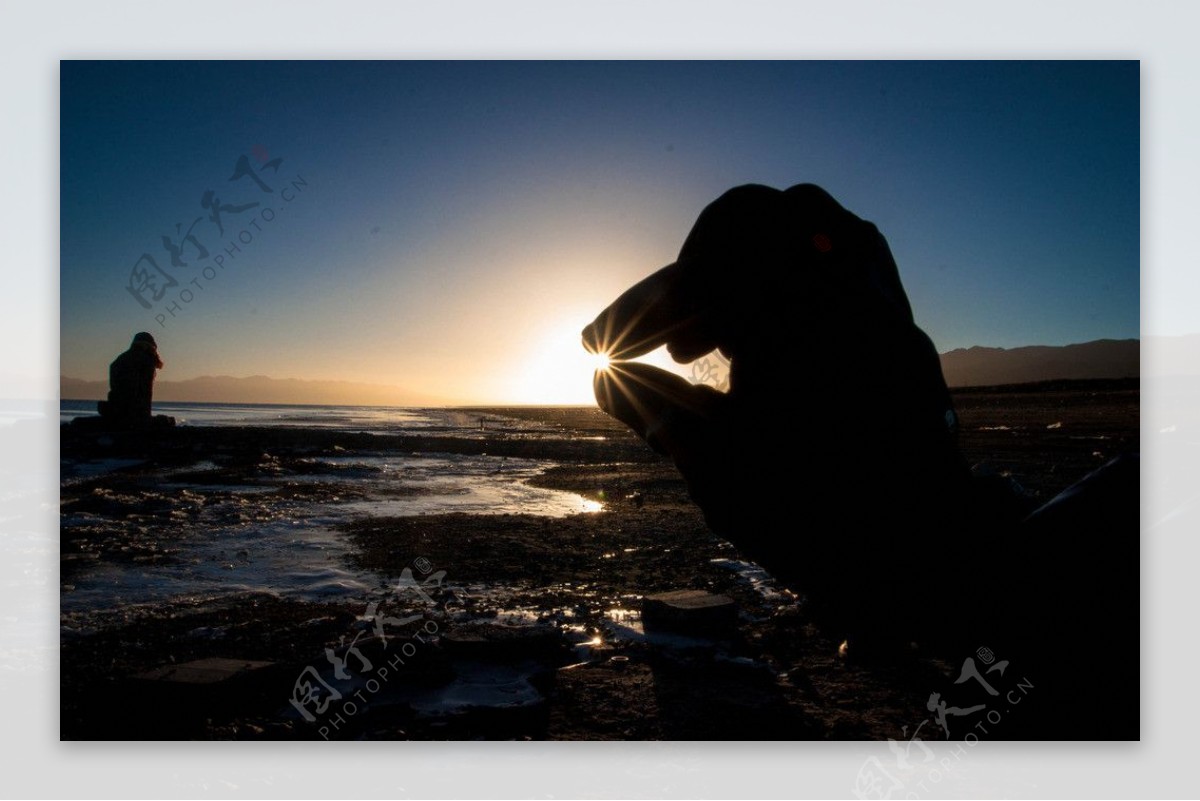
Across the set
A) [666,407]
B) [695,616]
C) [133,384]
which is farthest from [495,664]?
[133,384]

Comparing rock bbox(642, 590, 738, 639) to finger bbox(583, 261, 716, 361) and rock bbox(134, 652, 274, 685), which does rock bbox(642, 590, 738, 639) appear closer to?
rock bbox(134, 652, 274, 685)

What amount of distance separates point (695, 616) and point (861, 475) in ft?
8.33

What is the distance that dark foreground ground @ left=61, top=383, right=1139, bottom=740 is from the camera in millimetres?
2789

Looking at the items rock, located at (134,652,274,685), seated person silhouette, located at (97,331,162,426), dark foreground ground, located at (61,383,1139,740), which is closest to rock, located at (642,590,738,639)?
dark foreground ground, located at (61,383,1139,740)

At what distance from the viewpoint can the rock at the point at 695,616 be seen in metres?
3.53

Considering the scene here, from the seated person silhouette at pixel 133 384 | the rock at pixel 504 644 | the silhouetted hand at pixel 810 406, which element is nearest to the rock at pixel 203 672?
the rock at pixel 504 644

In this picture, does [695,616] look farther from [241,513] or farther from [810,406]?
[241,513]

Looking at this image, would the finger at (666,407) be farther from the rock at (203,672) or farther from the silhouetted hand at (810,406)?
the rock at (203,672)

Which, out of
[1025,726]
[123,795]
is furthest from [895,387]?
[123,795]

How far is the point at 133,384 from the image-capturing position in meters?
8.97

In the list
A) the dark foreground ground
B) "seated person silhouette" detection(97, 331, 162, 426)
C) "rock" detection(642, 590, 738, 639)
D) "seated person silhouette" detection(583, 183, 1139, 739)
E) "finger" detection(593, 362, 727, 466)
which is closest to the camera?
"seated person silhouette" detection(583, 183, 1139, 739)

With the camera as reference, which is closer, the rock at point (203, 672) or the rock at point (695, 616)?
the rock at point (203, 672)

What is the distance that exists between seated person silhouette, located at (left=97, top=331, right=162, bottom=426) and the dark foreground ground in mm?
1337

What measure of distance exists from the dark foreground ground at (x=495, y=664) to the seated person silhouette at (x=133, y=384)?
134 cm
